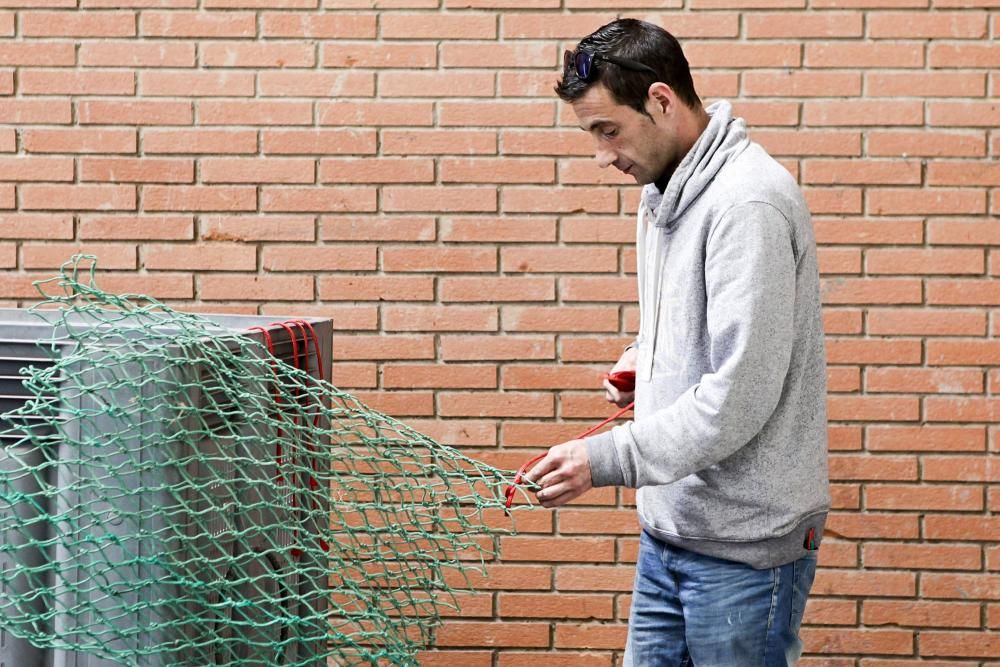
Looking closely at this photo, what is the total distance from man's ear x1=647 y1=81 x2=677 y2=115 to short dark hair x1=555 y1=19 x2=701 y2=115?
11 mm

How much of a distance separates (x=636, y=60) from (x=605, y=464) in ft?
2.60

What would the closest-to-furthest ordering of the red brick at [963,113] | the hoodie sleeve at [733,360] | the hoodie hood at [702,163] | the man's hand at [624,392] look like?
the hoodie sleeve at [733,360]
the hoodie hood at [702,163]
the man's hand at [624,392]
the red brick at [963,113]

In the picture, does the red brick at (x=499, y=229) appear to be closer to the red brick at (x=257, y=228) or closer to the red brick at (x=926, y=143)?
the red brick at (x=257, y=228)

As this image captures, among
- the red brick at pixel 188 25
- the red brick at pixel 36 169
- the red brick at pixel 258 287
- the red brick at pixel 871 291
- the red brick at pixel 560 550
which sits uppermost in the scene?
the red brick at pixel 188 25

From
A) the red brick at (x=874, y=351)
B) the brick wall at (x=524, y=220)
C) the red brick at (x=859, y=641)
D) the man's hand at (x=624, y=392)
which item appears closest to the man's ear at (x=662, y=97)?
the man's hand at (x=624, y=392)

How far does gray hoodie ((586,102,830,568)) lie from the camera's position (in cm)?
203

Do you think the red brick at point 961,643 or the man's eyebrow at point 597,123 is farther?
the red brick at point 961,643

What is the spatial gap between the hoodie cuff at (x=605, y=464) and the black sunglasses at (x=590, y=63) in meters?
0.72

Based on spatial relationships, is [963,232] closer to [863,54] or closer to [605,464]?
[863,54]

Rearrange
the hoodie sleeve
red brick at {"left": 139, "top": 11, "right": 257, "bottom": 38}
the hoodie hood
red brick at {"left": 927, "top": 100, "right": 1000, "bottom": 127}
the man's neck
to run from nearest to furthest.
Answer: the hoodie sleeve → the hoodie hood → the man's neck → red brick at {"left": 927, "top": 100, "right": 1000, "bottom": 127} → red brick at {"left": 139, "top": 11, "right": 257, "bottom": 38}

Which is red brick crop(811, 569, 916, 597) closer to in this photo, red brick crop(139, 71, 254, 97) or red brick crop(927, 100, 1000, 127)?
red brick crop(927, 100, 1000, 127)

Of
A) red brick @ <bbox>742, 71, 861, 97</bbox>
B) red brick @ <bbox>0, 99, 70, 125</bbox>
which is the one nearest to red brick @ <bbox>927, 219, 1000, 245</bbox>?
red brick @ <bbox>742, 71, 861, 97</bbox>

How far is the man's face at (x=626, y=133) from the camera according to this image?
7.40 feet

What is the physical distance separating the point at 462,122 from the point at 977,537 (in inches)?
83.4
